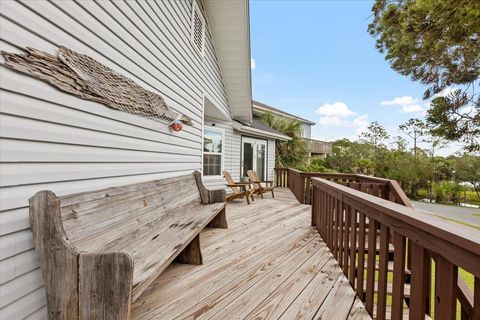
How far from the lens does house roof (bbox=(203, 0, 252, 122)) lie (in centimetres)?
531

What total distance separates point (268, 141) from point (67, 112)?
29.4ft

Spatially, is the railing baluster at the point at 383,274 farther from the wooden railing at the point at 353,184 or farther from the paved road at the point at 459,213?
the paved road at the point at 459,213

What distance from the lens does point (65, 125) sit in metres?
1.75

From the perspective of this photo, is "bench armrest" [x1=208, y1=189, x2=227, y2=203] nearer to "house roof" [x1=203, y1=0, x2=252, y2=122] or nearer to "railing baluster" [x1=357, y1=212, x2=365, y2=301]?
"railing baluster" [x1=357, y1=212, x2=365, y2=301]

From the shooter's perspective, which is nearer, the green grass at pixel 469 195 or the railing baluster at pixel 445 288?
the railing baluster at pixel 445 288

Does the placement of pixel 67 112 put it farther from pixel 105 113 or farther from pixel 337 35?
pixel 337 35

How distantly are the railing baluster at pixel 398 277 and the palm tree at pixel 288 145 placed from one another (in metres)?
10.9

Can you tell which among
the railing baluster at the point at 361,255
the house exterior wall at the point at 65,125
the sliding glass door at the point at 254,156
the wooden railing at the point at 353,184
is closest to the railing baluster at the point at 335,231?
the railing baluster at the point at 361,255

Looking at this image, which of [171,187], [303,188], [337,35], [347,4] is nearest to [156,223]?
[171,187]

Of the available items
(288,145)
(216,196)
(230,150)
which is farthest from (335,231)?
(288,145)

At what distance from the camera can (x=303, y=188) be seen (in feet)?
23.3

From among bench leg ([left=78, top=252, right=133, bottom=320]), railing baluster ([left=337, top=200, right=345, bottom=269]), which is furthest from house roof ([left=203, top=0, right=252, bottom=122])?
bench leg ([left=78, top=252, right=133, bottom=320])

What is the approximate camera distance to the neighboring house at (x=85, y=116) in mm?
1365

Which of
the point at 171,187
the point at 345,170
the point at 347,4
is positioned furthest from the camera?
the point at 345,170
